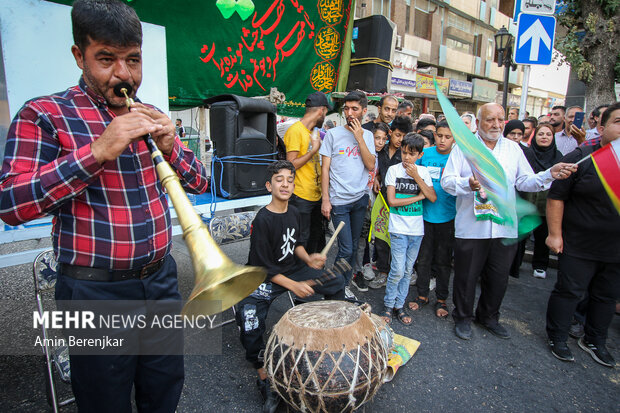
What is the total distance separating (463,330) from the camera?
3.13 metres

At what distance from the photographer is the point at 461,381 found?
99.8 inches

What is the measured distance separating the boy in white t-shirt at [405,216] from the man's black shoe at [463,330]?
0.40 meters

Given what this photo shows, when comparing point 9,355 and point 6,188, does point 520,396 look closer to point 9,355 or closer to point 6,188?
point 6,188

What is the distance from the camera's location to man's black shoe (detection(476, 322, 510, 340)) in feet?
10.2

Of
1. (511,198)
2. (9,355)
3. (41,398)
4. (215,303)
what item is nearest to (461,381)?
(511,198)

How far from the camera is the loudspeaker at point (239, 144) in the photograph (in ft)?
11.3

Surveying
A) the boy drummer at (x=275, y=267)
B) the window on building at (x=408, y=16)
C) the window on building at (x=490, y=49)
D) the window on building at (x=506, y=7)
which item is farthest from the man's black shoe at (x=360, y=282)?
the window on building at (x=506, y=7)

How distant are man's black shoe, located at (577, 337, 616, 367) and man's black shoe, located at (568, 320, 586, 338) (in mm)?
162

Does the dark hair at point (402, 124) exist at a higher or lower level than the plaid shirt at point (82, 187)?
higher

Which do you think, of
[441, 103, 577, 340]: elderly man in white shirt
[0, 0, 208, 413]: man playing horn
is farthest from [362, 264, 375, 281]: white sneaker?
[0, 0, 208, 413]: man playing horn

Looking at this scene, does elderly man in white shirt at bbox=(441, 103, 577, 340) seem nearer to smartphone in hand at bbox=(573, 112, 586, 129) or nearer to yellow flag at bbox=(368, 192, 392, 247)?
yellow flag at bbox=(368, 192, 392, 247)

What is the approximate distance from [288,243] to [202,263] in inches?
60.0

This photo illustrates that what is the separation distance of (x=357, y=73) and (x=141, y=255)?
467 centimetres

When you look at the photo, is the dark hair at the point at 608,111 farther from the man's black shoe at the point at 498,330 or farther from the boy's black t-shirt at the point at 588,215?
the man's black shoe at the point at 498,330
